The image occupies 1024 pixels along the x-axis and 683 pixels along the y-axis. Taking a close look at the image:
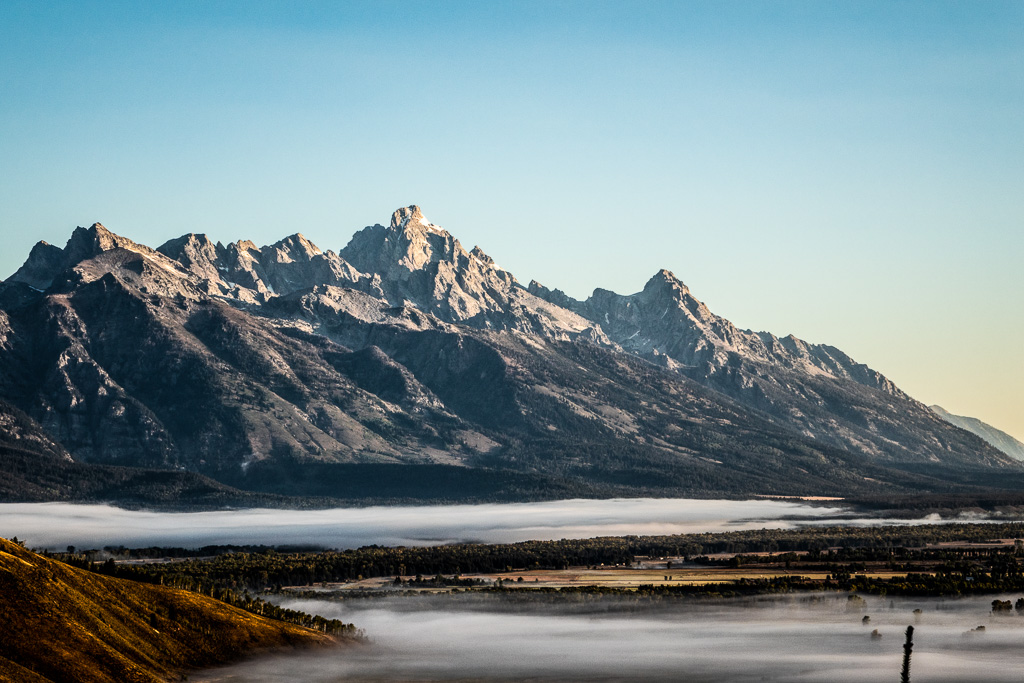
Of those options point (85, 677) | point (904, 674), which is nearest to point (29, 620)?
point (85, 677)

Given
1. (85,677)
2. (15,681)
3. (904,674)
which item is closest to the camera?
(904,674)

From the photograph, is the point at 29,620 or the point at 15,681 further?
the point at 29,620

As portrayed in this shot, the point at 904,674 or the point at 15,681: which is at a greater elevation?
the point at 904,674

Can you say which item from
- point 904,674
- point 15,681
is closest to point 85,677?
point 15,681

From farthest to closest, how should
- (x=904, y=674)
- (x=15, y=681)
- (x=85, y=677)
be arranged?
(x=85, y=677) < (x=15, y=681) < (x=904, y=674)

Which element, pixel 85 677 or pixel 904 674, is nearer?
pixel 904 674

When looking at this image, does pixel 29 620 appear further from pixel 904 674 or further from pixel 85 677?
pixel 904 674

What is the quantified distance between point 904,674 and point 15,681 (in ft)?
422

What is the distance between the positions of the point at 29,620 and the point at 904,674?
144 metres

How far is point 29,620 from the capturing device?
197 meters

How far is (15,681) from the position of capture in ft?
582

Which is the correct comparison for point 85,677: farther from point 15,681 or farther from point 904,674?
point 904,674

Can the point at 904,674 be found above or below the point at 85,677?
above

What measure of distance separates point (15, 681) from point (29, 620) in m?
20.8
